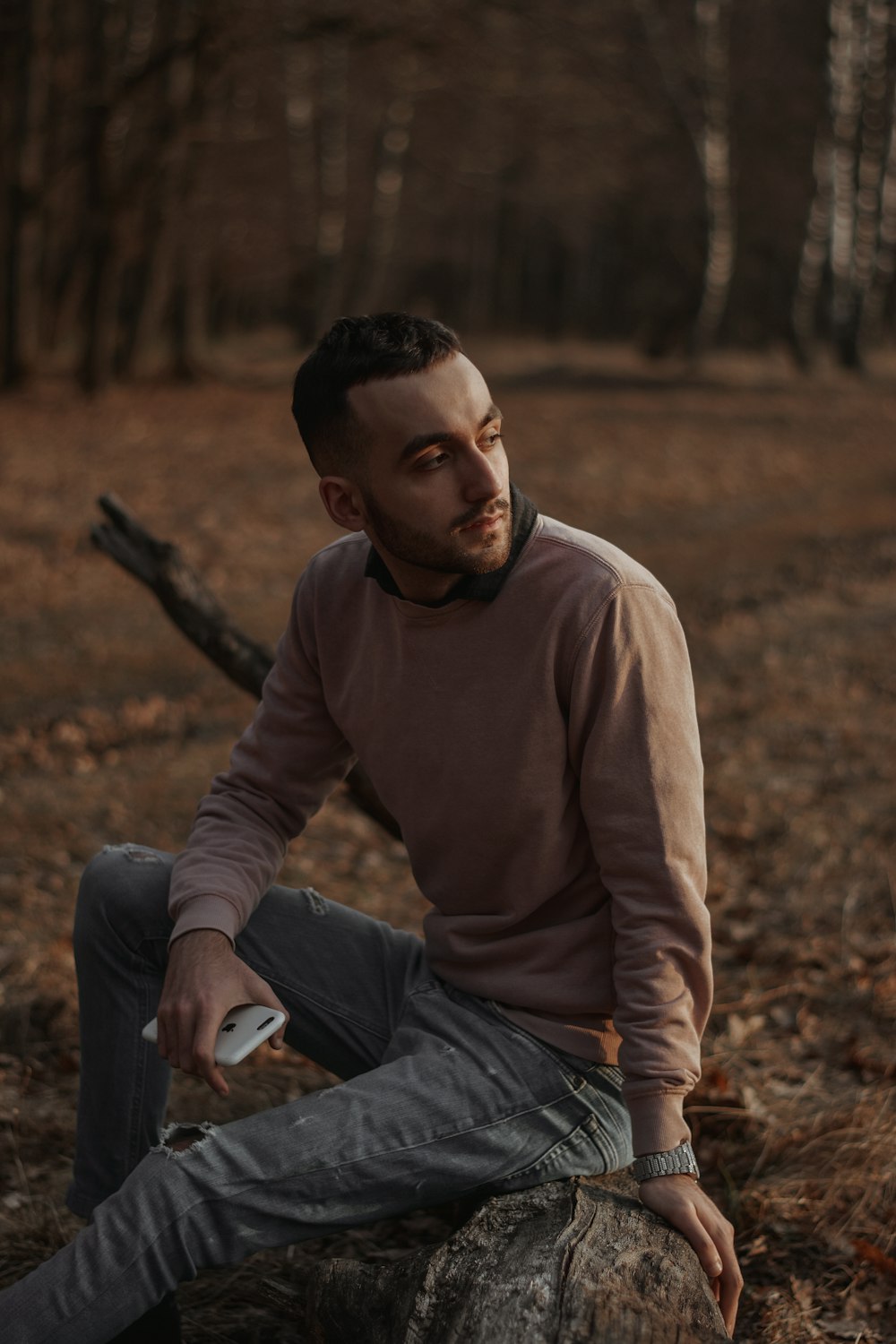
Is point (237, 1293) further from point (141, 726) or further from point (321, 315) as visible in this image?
point (321, 315)

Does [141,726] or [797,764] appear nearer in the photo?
[797,764]

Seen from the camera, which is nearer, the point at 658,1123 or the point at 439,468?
the point at 658,1123

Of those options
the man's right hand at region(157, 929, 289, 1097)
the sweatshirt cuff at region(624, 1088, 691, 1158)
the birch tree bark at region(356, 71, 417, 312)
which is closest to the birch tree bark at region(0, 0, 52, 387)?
the birch tree bark at region(356, 71, 417, 312)

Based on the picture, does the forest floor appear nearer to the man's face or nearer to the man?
the man

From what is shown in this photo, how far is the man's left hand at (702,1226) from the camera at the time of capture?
2217mm

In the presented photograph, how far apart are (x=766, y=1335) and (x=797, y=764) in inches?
154

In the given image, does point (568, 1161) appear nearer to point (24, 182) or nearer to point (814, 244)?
point (24, 182)

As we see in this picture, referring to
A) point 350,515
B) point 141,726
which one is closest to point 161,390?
point 141,726

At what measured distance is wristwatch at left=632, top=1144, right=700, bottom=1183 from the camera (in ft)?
7.39

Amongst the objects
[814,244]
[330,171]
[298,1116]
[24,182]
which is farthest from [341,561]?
[814,244]

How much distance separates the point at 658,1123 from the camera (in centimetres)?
225

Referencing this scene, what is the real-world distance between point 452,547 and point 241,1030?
957 mm

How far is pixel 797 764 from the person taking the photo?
6395mm

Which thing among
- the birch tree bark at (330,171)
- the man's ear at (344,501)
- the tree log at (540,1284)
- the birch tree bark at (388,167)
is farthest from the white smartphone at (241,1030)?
the birch tree bark at (388,167)
